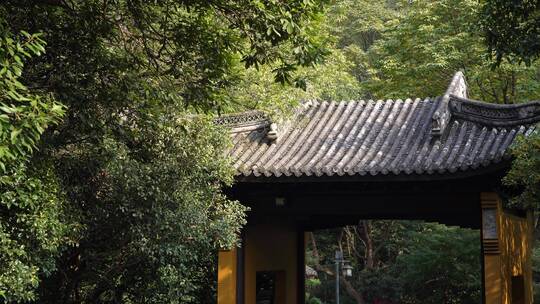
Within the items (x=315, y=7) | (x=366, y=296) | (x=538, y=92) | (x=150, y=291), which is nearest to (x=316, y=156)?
(x=150, y=291)

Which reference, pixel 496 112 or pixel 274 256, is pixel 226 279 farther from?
pixel 496 112

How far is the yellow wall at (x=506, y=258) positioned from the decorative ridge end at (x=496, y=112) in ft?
3.18

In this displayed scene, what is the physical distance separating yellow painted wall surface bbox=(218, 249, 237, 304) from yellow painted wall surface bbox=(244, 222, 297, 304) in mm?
397

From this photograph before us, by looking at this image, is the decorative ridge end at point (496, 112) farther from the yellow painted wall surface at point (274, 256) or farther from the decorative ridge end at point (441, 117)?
the yellow painted wall surface at point (274, 256)

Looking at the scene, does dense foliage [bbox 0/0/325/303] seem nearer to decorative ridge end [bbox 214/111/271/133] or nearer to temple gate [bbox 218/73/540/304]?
temple gate [bbox 218/73/540/304]

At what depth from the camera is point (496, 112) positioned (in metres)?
9.01

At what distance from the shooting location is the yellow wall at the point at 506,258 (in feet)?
27.2

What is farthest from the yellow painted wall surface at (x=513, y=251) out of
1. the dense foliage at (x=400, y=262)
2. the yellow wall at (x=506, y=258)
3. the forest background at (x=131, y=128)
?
the dense foliage at (x=400, y=262)

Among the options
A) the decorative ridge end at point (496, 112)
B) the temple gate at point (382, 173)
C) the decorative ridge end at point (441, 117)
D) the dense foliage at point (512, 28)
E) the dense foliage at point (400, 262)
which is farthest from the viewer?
the dense foliage at point (400, 262)

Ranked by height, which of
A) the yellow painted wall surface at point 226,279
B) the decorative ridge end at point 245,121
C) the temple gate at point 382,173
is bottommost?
the yellow painted wall surface at point 226,279

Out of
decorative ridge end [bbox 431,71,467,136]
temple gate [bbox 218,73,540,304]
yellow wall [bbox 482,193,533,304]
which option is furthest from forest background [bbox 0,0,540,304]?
decorative ridge end [bbox 431,71,467,136]

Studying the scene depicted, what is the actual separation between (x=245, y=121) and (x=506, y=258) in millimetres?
3943

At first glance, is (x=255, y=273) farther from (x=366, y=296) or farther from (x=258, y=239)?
(x=366, y=296)

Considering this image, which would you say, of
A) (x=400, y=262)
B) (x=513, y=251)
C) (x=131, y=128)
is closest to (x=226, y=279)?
(x=131, y=128)
